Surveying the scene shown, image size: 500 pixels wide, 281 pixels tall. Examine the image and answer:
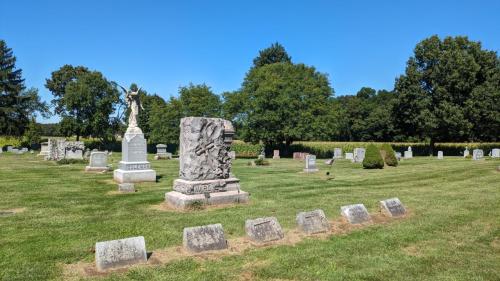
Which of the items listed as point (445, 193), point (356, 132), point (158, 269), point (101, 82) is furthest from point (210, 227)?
point (356, 132)

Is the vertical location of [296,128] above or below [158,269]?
above

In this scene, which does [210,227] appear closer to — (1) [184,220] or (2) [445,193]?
(1) [184,220]

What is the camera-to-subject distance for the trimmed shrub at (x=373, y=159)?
2511 centimetres

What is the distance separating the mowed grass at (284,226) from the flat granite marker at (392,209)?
1.09ft

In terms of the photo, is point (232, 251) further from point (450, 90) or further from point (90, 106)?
point (90, 106)

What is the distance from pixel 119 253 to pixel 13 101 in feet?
210

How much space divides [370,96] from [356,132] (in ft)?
79.4

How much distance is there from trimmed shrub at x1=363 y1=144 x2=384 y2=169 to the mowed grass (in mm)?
8256

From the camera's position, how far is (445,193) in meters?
14.8

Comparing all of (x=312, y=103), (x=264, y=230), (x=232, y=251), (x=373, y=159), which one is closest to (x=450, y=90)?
(x=312, y=103)

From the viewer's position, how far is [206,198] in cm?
1196

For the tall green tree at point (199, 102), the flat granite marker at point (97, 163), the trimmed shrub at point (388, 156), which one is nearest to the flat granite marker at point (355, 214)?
the flat granite marker at point (97, 163)

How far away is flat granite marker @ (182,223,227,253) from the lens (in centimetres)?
737

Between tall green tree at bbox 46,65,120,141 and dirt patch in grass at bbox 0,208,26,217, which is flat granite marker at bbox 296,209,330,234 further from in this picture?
tall green tree at bbox 46,65,120,141
